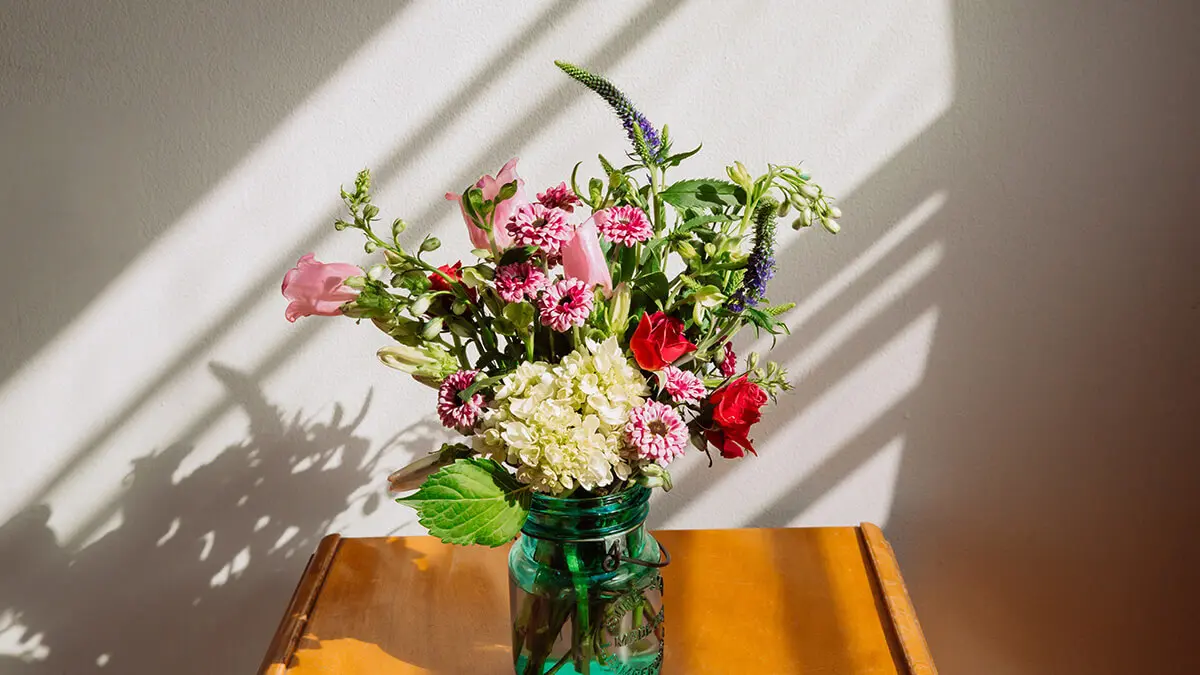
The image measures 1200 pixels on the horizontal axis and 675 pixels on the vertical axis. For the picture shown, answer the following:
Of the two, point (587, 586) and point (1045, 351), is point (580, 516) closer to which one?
point (587, 586)

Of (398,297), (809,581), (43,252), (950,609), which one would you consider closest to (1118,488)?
(950,609)

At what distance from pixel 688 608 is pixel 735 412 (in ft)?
1.16

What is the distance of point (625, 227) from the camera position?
841 mm

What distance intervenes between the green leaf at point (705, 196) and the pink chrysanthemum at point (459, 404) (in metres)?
0.25

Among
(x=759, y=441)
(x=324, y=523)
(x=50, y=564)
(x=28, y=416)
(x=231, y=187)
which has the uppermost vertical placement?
(x=231, y=187)

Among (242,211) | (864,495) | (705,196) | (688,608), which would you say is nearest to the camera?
(705,196)

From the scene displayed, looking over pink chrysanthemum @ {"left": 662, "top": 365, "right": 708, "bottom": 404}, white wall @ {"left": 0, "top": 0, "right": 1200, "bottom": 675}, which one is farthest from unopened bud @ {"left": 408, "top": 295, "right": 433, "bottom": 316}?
white wall @ {"left": 0, "top": 0, "right": 1200, "bottom": 675}

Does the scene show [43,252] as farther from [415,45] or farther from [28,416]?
[415,45]

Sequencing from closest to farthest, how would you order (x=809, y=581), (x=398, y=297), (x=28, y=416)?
(x=398, y=297) < (x=809, y=581) < (x=28, y=416)

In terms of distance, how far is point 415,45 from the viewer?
1.19 metres

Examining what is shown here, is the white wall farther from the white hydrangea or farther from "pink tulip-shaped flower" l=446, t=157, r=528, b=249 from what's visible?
the white hydrangea

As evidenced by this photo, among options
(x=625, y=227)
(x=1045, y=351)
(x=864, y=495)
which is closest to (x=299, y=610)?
(x=625, y=227)

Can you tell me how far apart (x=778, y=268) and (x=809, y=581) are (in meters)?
0.39

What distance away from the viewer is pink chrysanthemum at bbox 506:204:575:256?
0.81 metres
